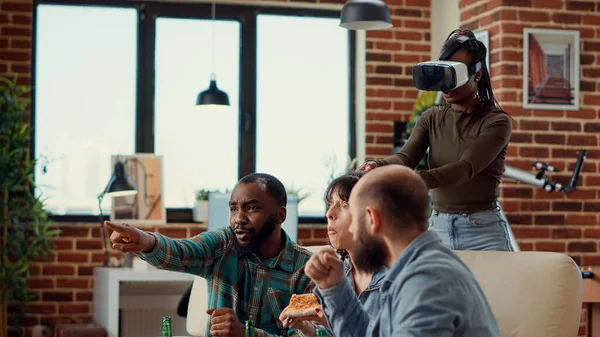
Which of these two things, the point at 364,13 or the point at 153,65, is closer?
the point at 364,13

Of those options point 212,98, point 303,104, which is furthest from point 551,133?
point 212,98

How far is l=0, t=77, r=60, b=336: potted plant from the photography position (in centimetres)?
570

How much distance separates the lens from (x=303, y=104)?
6.71 meters

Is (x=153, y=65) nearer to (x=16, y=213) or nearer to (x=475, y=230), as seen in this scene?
(x=16, y=213)

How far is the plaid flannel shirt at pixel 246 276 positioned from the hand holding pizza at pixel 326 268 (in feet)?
3.10

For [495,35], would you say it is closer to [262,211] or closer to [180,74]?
[180,74]

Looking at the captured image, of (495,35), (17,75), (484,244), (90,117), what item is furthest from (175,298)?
(484,244)

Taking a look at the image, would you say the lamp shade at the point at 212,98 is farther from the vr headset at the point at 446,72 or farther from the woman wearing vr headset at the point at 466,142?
the vr headset at the point at 446,72

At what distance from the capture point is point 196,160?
6.52 meters

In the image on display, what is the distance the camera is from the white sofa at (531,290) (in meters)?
3.04

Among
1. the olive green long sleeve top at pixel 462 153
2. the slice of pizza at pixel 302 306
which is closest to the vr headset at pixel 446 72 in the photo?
the olive green long sleeve top at pixel 462 153

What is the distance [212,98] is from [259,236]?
10.6ft

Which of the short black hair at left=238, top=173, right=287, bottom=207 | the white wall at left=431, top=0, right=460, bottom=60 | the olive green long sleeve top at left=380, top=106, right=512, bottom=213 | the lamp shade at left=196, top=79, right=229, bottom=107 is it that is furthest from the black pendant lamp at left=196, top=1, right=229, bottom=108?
the short black hair at left=238, top=173, right=287, bottom=207

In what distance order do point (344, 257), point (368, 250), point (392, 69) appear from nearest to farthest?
point (368, 250), point (344, 257), point (392, 69)
